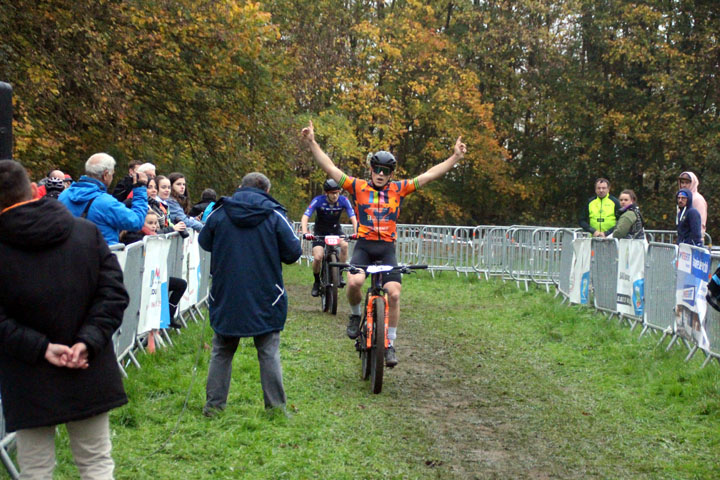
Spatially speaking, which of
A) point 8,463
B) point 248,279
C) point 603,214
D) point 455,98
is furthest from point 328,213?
point 455,98

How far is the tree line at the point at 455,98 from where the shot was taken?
2212cm

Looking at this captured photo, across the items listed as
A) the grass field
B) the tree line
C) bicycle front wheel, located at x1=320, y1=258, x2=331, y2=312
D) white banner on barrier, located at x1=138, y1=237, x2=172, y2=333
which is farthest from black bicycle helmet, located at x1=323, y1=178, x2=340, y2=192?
the tree line

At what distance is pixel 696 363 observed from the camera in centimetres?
916

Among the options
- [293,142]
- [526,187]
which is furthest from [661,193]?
[293,142]

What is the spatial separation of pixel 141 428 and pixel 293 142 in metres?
19.9

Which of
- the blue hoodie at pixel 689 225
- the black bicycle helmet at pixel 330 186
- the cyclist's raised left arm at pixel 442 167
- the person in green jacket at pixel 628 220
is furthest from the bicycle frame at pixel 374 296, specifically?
the person in green jacket at pixel 628 220

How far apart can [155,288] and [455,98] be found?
30959 mm

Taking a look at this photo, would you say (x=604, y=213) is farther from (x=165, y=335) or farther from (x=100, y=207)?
(x=100, y=207)

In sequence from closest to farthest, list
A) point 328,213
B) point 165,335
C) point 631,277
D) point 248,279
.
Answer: point 248,279 < point 165,335 < point 631,277 < point 328,213

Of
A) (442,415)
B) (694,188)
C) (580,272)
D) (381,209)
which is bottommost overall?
(442,415)

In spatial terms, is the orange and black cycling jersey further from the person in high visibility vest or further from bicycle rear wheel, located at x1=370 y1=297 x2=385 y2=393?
the person in high visibility vest

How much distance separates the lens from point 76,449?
13.9ft

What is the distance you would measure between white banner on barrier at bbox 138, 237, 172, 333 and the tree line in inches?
449

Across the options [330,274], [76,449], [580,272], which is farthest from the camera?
[580,272]
